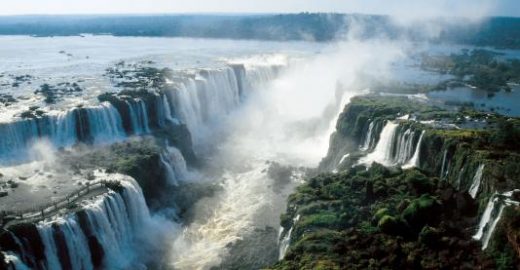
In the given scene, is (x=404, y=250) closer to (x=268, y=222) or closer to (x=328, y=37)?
(x=268, y=222)

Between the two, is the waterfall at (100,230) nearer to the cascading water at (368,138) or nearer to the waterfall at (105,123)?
the waterfall at (105,123)

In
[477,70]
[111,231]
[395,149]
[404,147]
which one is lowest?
[111,231]

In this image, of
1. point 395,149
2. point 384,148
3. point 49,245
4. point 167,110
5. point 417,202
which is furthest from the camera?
point 167,110

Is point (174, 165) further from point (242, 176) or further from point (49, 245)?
point (49, 245)

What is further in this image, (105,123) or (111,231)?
(105,123)

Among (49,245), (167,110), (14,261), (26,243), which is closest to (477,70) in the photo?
(167,110)

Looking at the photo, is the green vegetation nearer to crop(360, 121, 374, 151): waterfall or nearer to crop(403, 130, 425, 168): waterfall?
crop(360, 121, 374, 151): waterfall

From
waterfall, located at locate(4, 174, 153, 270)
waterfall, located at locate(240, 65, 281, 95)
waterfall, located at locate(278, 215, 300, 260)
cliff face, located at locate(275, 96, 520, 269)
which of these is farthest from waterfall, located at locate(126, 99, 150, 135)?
waterfall, located at locate(240, 65, 281, 95)
